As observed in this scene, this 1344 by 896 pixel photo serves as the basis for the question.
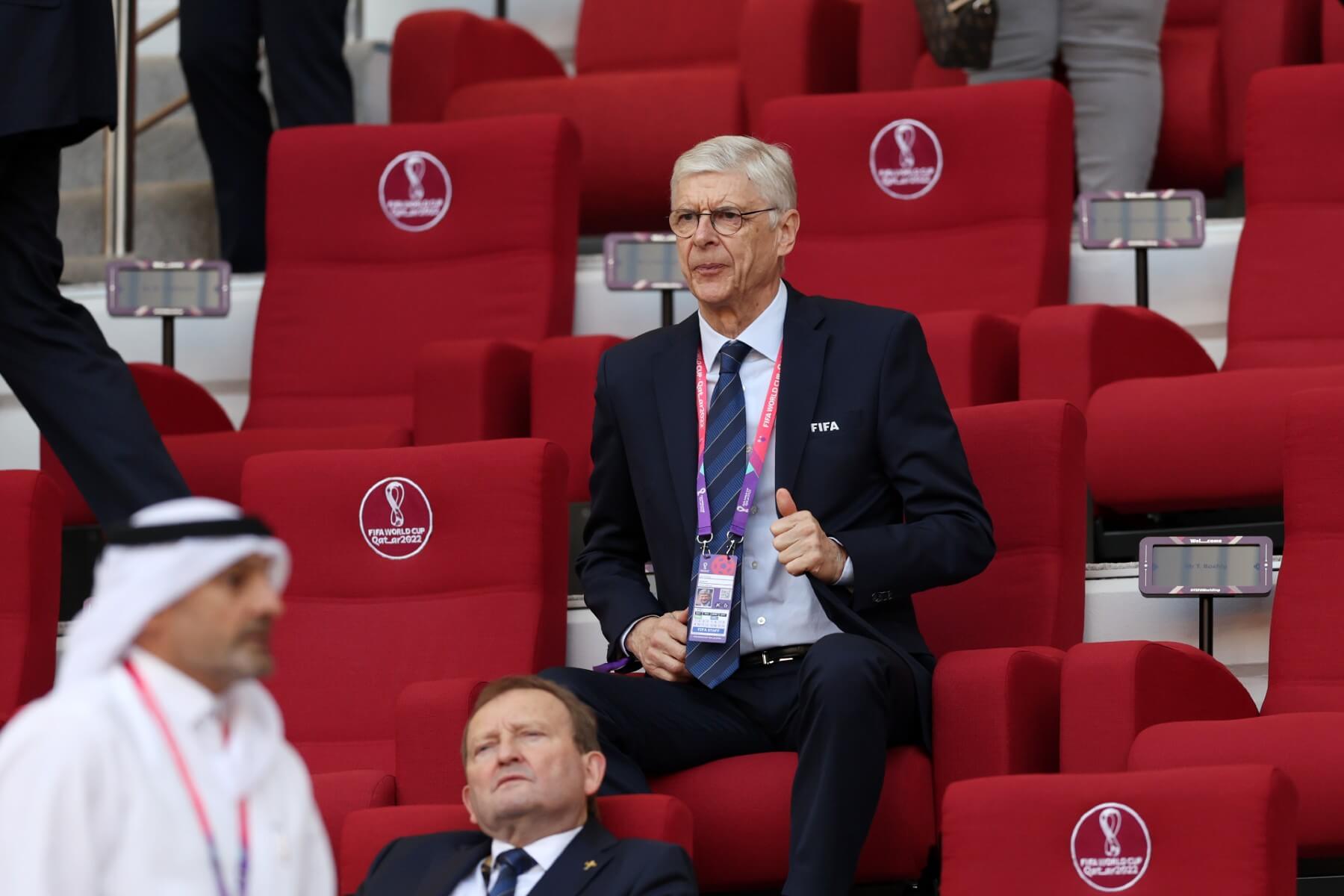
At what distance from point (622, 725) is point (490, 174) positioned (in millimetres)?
1866

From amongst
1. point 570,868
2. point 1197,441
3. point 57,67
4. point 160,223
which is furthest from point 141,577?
point 160,223

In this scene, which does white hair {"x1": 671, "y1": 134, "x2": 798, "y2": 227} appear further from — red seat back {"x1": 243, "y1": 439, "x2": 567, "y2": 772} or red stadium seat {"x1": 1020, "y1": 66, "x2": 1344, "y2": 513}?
red stadium seat {"x1": 1020, "y1": 66, "x2": 1344, "y2": 513}

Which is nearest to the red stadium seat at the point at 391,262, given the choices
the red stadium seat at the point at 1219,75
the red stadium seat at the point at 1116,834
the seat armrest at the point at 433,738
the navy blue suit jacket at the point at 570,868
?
the red stadium seat at the point at 1219,75

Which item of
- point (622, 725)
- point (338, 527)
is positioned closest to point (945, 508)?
point (622, 725)

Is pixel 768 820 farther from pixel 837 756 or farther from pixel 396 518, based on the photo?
pixel 396 518

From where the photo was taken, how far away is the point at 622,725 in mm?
2852

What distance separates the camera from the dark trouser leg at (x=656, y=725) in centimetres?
284

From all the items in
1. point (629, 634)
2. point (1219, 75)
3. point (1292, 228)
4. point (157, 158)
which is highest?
point (1219, 75)

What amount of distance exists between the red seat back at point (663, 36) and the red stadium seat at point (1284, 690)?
2.55 metres

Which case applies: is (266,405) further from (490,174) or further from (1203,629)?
(1203,629)

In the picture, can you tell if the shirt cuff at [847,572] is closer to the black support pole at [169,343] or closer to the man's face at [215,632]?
the man's face at [215,632]

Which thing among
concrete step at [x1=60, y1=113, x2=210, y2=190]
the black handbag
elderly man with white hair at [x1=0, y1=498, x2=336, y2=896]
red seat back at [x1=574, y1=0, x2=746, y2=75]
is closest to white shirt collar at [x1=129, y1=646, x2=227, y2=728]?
elderly man with white hair at [x1=0, y1=498, x2=336, y2=896]

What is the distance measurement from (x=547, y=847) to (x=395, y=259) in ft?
6.95

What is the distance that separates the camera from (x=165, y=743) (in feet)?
5.51
